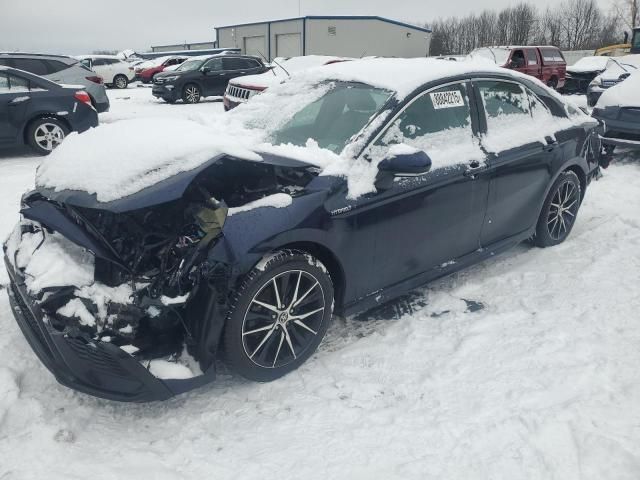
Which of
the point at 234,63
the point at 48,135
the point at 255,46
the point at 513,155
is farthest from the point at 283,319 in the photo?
the point at 255,46

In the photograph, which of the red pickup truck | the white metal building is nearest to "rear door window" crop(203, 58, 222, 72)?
the red pickup truck

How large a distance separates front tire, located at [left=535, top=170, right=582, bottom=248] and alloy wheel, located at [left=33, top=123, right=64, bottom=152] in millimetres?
7100

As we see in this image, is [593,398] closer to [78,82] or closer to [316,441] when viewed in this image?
[316,441]

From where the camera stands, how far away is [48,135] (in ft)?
25.8

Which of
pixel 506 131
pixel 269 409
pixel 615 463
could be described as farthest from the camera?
pixel 506 131

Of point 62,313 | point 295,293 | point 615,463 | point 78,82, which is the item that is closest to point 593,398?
point 615,463

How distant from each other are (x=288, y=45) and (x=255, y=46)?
429 cm

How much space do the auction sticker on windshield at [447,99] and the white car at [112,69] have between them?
23.0 m

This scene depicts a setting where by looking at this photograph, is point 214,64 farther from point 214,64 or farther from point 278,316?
point 278,316

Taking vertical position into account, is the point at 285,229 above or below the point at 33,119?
above

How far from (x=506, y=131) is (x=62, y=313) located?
324 centimetres

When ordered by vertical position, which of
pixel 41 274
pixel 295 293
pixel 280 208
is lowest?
pixel 295 293

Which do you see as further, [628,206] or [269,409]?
[628,206]

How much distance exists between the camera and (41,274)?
2.41 metres
